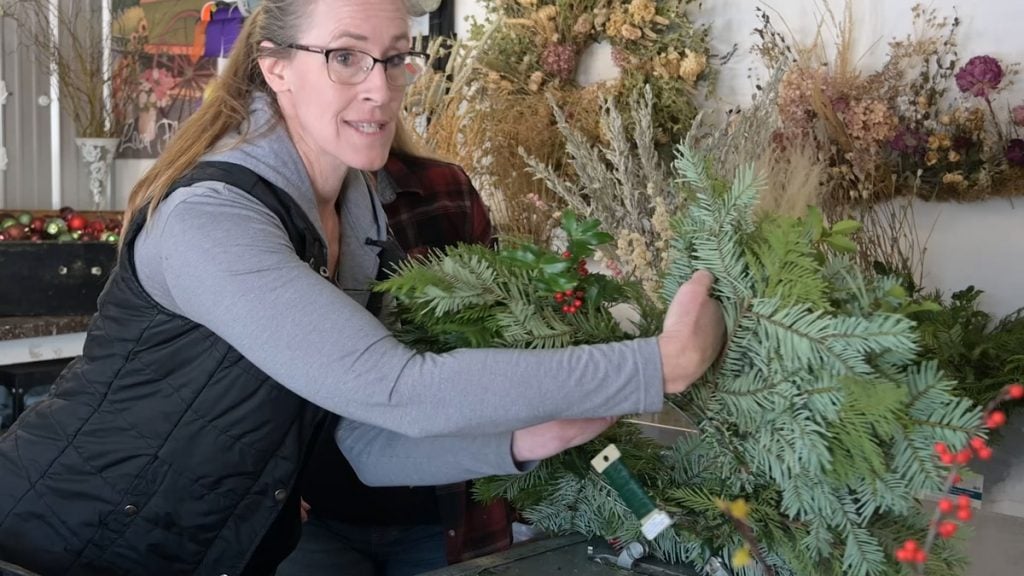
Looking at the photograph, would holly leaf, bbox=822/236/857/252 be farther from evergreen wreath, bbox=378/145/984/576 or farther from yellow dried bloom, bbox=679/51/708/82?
yellow dried bloom, bbox=679/51/708/82

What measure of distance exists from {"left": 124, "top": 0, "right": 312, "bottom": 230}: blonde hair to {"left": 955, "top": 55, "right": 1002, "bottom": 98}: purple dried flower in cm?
160

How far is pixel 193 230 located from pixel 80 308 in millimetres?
1976

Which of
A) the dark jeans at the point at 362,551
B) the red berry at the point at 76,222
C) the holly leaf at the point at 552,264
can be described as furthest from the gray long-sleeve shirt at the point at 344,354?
the red berry at the point at 76,222

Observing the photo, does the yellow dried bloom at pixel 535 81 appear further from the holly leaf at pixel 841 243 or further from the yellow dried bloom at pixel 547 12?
the holly leaf at pixel 841 243

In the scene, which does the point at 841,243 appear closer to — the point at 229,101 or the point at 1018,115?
the point at 229,101

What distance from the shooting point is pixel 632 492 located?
1093 mm

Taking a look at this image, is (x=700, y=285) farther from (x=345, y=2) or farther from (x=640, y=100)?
(x=640, y=100)

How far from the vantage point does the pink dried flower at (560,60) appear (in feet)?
9.65

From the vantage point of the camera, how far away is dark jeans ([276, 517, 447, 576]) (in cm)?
159

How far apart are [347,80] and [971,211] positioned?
171 centimetres

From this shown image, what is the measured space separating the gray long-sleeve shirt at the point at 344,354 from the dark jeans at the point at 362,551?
607 millimetres

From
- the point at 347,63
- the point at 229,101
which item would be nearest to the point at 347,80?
the point at 347,63

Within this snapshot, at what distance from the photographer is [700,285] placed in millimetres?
1050

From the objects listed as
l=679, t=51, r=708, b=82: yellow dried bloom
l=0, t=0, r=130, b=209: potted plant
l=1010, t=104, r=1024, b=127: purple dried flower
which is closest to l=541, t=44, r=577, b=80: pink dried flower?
l=679, t=51, r=708, b=82: yellow dried bloom
